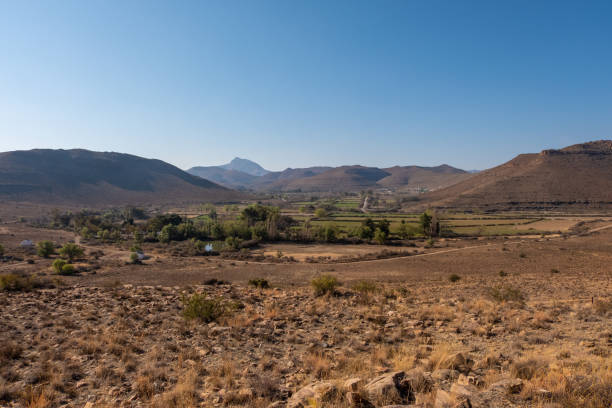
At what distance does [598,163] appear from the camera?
5728 inches

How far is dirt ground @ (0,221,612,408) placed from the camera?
6.62 m

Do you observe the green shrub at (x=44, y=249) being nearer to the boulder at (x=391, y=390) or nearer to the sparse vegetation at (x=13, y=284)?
the sparse vegetation at (x=13, y=284)

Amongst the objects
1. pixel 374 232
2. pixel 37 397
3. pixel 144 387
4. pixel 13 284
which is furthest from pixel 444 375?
pixel 374 232

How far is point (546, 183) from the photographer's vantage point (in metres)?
132

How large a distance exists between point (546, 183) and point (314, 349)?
161363mm

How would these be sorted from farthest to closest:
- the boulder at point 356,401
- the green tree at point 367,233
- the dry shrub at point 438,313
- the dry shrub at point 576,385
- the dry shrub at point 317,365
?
the green tree at point 367,233 → the dry shrub at point 438,313 → the dry shrub at point 317,365 → the boulder at point 356,401 → the dry shrub at point 576,385

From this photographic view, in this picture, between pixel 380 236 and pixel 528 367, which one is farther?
pixel 380 236

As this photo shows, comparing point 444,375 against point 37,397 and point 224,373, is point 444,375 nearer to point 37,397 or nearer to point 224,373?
point 224,373

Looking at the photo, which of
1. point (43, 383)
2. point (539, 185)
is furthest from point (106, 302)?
point (539, 185)

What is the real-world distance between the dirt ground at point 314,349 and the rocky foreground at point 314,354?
0.05m

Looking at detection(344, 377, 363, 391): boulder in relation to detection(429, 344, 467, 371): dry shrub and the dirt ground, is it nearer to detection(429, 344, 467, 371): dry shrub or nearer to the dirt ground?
the dirt ground

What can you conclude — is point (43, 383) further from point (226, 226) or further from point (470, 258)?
point (226, 226)

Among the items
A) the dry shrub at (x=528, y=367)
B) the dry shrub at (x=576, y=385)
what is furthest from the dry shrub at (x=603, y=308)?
the dry shrub at (x=528, y=367)

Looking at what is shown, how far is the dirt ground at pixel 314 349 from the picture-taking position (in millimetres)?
6621
